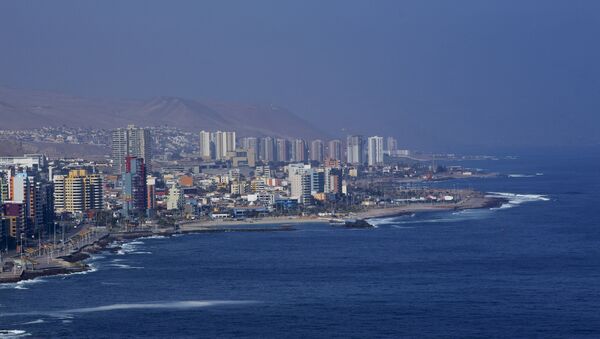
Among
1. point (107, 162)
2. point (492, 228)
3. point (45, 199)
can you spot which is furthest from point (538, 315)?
point (107, 162)

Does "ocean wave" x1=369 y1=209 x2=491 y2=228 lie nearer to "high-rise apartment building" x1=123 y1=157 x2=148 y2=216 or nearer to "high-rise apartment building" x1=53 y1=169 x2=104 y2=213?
"high-rise apartment building" x1=123 y1=157 x2=148 y2=216

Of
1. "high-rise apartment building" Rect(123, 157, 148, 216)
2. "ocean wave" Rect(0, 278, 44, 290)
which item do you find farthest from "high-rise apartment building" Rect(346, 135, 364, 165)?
"ocean wave" Rect(0, 278, 44, 290)

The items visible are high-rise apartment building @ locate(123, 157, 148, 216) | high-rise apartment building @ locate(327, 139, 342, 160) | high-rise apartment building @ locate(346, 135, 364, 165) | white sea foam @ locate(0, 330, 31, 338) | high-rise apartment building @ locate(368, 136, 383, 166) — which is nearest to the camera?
white sea foam @ locate(0, 330, 31, 338)

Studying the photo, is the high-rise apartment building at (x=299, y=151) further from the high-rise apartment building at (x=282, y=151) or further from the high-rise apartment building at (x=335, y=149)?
the high-rise apartment building at (x=335, y=149)

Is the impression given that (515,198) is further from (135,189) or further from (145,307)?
(145,307)

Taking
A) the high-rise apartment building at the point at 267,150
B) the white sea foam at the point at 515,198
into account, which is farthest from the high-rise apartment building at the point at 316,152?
the white sea foam at the point at 515,198

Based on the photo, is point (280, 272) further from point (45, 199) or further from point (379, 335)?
point (45, 199)
